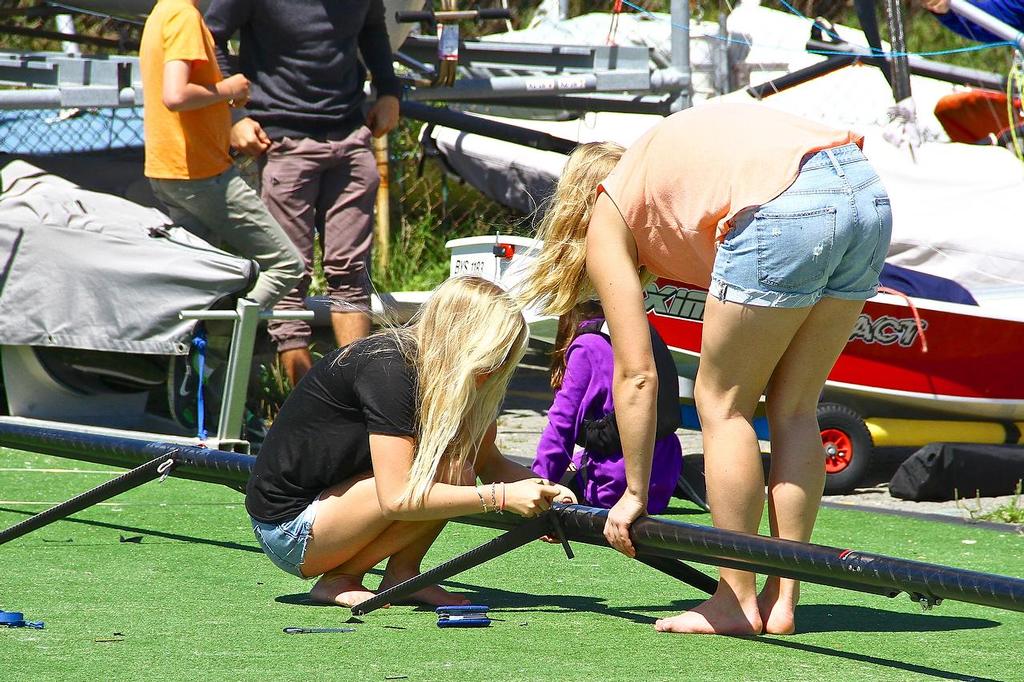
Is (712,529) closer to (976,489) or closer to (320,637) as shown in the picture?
(320,637)

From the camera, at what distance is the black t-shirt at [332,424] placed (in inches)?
138

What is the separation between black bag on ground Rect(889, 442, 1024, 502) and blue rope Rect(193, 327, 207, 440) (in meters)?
3.03

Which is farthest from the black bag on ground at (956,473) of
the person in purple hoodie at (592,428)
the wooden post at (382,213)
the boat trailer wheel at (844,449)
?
the wooden post at (382,213)

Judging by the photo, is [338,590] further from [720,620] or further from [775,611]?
[775,611]

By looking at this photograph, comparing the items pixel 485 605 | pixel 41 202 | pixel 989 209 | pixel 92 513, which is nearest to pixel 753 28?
pixel 989 209

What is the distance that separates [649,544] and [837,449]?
3.30 meters

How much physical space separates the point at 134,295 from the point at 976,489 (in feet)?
12.3

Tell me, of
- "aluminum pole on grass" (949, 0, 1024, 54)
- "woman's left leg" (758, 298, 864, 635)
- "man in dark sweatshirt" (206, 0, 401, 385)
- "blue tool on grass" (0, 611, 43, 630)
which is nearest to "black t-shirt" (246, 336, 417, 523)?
"blue tool on grass" (0, 611, 43, 630)

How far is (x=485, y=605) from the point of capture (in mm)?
3857

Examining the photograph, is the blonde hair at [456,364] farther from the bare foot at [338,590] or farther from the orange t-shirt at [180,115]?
the orange t-shirt at [180,115]

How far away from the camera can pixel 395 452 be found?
136 inches

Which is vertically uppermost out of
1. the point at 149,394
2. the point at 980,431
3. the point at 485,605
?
the point at 485,605

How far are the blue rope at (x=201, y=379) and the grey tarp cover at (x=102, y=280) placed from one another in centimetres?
6

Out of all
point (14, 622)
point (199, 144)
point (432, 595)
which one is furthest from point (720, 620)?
point (199, 144)
